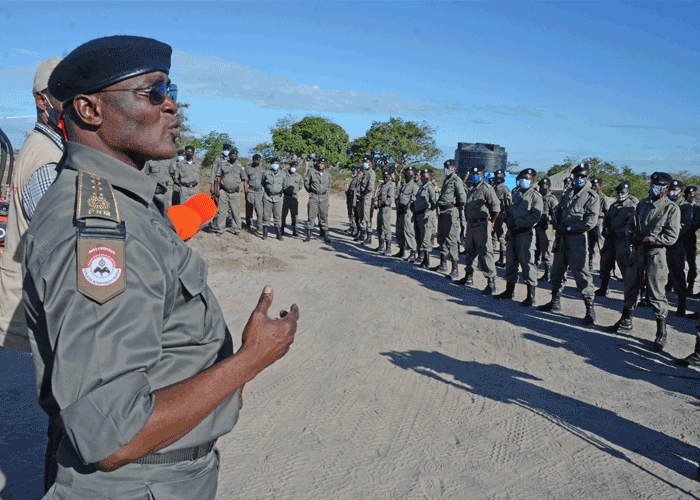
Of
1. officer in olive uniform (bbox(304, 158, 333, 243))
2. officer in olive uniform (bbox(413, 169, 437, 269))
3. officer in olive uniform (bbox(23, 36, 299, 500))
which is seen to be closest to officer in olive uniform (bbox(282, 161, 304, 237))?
officer in olive uniform (bbox(304, 158, 333, 243))

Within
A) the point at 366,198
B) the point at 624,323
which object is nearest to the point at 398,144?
the point at 366,198

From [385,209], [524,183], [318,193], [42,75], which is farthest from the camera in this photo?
[318,193]

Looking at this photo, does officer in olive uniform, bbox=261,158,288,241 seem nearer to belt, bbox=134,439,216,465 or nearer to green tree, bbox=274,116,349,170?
belt, bbox=134,439,216,465

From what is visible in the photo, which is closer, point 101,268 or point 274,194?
point 101,268

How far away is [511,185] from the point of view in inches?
798

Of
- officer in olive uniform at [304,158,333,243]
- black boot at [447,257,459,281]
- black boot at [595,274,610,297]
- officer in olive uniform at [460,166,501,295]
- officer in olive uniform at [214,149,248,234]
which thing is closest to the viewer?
officer in olive uniform at [460,166,501,295]

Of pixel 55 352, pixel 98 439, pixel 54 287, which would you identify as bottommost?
pixel 98 439

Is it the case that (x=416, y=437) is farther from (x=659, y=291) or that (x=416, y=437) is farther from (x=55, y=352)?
(x=659, y=291)

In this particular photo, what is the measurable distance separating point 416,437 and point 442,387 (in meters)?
1.01

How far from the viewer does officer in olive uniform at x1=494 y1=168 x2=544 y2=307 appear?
25.9 feet

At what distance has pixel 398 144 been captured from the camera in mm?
25969

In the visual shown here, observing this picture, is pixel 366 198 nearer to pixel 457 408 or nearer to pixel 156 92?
pixel 457 408

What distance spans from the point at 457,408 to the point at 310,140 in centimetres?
3026

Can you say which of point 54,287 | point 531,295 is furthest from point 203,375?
point 531,295
